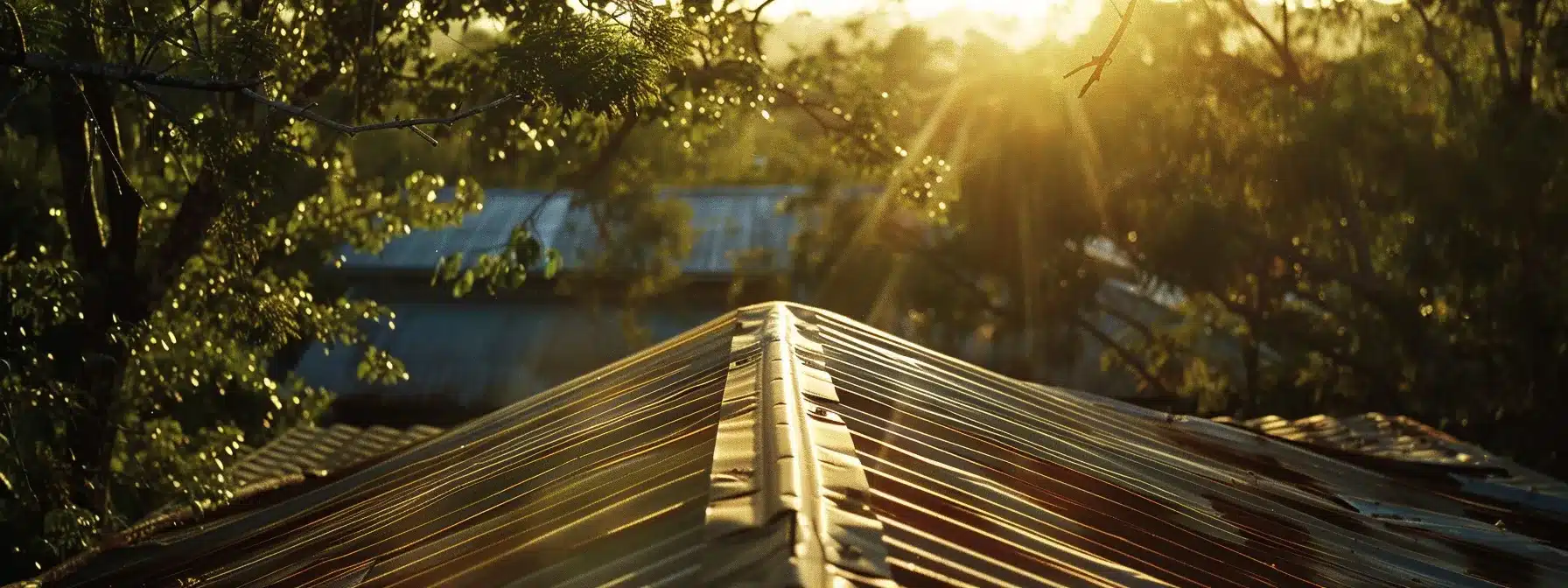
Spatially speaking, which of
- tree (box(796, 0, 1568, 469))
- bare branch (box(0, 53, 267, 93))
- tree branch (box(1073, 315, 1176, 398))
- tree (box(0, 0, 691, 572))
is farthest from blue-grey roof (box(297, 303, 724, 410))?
bare branch (box(0, 53, 267, 93))

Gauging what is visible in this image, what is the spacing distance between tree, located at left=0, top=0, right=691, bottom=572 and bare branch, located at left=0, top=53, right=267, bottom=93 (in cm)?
2

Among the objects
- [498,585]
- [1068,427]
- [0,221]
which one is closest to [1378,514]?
[1068,427]

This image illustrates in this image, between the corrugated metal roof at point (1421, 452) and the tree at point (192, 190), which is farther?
the corrugated metal roof at point (1421, 452)

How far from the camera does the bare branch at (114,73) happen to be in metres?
5.85

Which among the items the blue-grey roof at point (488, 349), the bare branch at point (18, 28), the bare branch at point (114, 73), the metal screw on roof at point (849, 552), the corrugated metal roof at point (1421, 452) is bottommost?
the blue-grey roof at point (488, 349)

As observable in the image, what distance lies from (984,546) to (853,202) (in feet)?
108

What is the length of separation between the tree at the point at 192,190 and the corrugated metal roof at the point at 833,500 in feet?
5.38

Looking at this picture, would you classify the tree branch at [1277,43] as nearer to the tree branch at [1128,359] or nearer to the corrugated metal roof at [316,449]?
the tree branch at [1128,359]

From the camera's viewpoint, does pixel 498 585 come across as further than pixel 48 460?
No

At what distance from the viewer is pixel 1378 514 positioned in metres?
8.36

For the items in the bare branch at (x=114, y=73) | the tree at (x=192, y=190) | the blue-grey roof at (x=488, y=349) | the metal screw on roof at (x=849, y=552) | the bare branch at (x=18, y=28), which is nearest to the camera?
the metal screw on roof at (x=849, y=552)

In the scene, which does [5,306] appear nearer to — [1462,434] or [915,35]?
[1462,434]

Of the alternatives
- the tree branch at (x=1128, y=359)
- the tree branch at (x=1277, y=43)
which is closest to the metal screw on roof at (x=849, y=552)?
the tree branch at (x=1277, y=43)

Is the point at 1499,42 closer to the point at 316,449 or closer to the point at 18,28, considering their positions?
the point at 316,449
